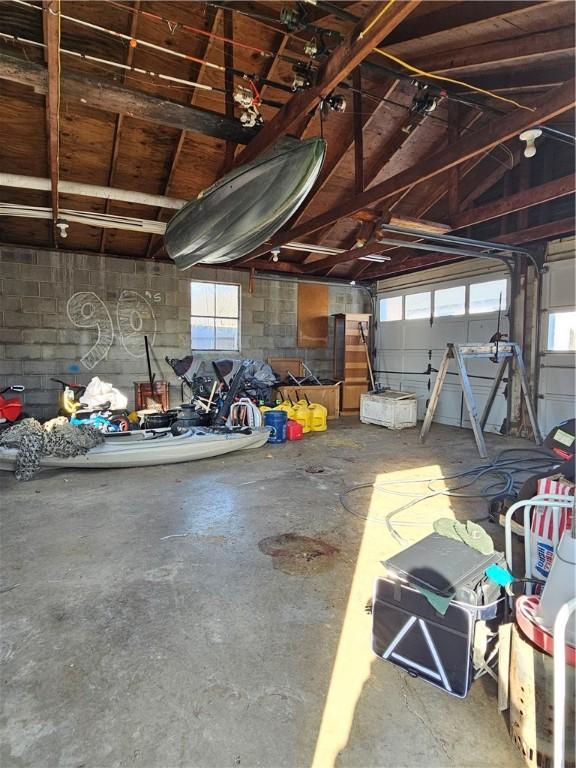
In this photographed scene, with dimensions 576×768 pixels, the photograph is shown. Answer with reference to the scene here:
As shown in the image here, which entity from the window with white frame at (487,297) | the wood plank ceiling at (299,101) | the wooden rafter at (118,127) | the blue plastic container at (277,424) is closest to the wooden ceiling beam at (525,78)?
the wood plank ceiling at (299,101)

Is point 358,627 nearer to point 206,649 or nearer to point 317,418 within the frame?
point 206,649

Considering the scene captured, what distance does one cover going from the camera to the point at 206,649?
1716mm

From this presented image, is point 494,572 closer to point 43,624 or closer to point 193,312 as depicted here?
point 43,624

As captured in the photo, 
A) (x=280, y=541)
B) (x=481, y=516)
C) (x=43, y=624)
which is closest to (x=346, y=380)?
(x=481, y=516)

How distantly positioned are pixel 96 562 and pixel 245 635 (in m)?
1.18

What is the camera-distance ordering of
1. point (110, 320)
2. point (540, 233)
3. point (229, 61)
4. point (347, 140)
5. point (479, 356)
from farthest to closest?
1. point (110, 320)
2. point (479, 356)
3. point (540, 233)
4. point (347, 140)
5. point (229, 61)

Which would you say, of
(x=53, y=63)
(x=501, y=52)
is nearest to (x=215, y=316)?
(x=53, y=63)

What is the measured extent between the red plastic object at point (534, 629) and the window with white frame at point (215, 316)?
22.4 feet

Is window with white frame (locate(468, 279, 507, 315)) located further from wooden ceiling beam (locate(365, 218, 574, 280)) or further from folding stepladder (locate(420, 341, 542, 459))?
folding stepladder (locate(420, 341, 542, 459))

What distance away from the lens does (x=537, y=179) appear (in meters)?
4.90

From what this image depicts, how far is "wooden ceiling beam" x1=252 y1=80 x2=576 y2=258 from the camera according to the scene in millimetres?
2607

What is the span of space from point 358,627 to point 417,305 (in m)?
7.26

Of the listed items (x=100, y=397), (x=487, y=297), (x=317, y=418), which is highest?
(x=487, y=297)

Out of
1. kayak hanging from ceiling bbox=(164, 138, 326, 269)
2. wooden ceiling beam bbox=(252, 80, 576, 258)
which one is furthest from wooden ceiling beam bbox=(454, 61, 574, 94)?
kayak hanging from ceiling bbox=(164, 138, 326, 269)
